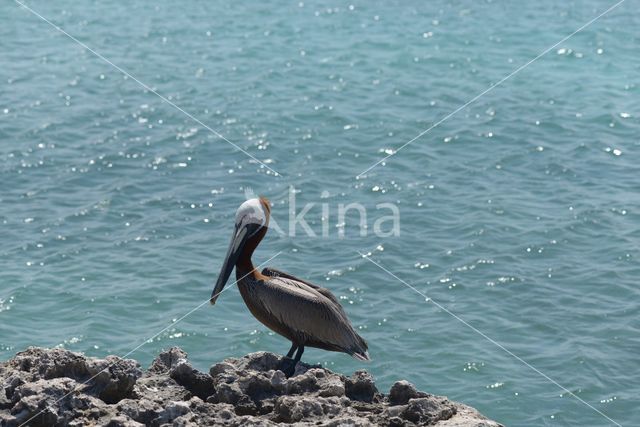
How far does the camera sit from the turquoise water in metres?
12.3

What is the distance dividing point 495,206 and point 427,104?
437cm

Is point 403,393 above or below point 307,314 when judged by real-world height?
below

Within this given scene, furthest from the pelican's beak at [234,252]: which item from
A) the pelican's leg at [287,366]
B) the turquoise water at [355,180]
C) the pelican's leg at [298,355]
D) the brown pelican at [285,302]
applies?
the turquoise water at [355,180]

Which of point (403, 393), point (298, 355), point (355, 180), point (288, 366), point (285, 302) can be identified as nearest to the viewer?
point (403, 393)

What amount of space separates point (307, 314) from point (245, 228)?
904mm

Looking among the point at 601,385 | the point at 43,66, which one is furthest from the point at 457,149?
the point at 43,66

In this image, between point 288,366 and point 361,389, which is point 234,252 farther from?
point 361,389

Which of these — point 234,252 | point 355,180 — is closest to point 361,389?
point 234,252

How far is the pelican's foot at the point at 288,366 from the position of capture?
8.54 meters

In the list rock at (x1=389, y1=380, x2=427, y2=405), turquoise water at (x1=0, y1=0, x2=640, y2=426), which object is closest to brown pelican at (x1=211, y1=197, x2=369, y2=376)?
rock at (x1=389, y1=380, x2=427, y2=405)

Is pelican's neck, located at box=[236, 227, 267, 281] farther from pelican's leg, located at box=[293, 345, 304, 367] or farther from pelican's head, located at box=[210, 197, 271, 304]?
pelican's leg, located at box=[293, 345, 304, 367]

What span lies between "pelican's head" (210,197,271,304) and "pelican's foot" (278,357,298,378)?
3.85 feet

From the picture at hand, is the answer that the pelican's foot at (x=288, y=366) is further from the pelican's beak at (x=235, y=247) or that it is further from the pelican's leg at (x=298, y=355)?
the pelican's beak at (x=235, y=247)

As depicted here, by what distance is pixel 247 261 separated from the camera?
9.59m
